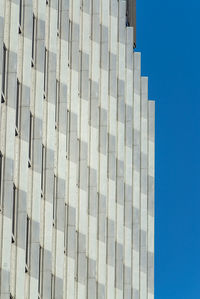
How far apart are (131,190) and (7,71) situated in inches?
883

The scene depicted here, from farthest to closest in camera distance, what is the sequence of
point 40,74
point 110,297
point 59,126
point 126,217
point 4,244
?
point 126,217 → point 110,297 → point 59,126 → point 40,74 → point 4,244

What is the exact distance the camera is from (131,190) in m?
71.6

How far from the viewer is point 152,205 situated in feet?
248

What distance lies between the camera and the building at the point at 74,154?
51.2m

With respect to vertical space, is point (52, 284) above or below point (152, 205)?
below

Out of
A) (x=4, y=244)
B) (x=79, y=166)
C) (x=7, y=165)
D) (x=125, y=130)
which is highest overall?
(x=125, y=130)

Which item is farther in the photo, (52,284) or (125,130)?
(125,130)

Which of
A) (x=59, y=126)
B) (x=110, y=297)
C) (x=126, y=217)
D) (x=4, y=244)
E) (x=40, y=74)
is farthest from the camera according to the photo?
(x=126, y=217)

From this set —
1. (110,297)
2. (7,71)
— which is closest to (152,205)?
(110,297)

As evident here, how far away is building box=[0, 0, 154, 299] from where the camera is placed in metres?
51.2

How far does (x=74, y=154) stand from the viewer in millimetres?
61438

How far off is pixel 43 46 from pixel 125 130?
16.3m

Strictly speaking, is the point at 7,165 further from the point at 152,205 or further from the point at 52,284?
the point at 152,205

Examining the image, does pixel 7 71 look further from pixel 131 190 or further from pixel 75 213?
pixel 131 190
